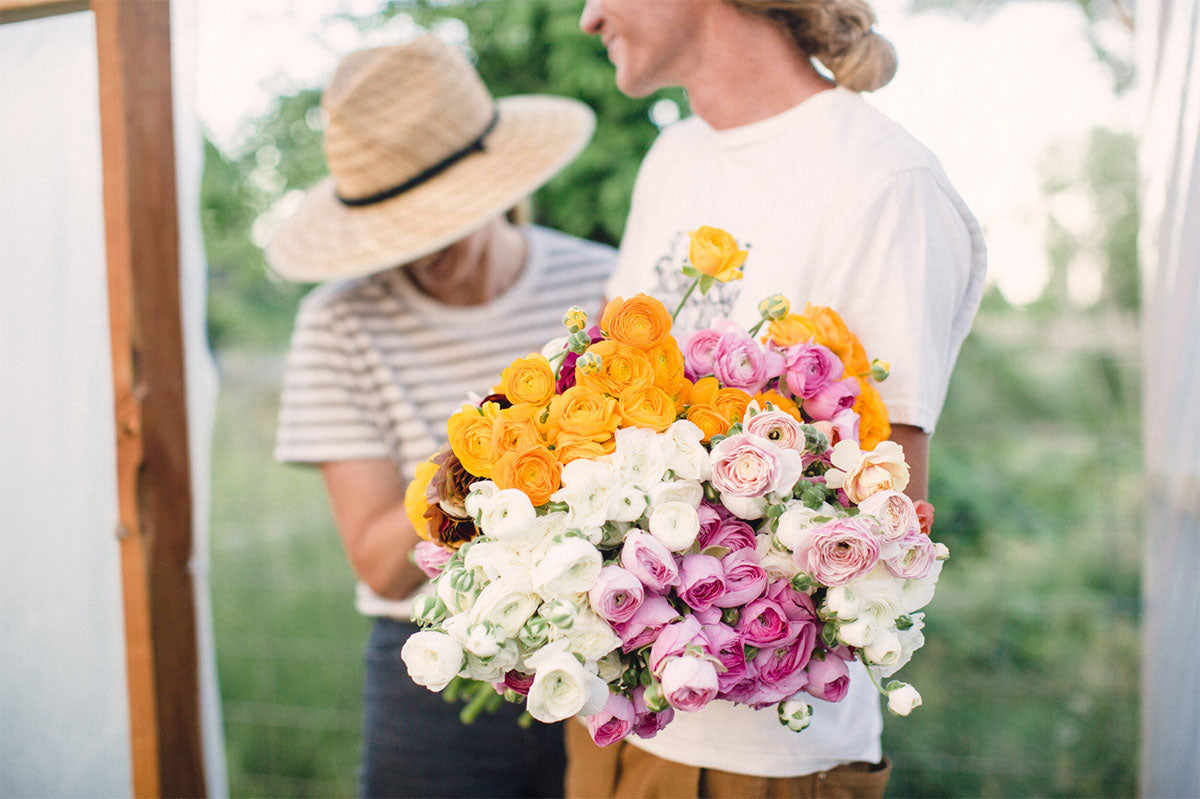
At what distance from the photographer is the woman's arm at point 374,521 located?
5.45 ft

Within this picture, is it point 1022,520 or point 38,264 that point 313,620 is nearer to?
point 38,264

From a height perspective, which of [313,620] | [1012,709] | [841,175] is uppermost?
[841,175]

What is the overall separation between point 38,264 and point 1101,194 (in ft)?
10.5

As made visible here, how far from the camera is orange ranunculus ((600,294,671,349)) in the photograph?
A: 0.92m

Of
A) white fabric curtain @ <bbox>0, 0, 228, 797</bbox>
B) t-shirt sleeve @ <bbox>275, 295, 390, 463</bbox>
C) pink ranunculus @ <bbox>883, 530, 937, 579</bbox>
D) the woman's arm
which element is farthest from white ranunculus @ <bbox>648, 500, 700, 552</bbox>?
white fabric curtain @ <bbox>0, 0, 228, 797</bbox>

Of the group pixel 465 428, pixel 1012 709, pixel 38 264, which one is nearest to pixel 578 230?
pixel 38 264

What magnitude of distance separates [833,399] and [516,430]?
1.13 ft

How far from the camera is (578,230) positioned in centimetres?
250

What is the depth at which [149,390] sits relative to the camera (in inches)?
59.9

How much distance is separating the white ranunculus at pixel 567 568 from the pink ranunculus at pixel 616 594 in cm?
1

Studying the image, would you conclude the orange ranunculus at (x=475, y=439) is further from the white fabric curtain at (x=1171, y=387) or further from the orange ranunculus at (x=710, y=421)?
the white fabric curtain at (x=1171, y=387)

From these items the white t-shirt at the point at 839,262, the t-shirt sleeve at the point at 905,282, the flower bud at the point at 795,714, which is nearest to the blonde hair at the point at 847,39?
the white t-shirt at the point at 839,262

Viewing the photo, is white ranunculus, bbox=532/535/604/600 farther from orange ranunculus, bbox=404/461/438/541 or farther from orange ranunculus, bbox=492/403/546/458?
orange ranunculus, bbox=404/461/438/541

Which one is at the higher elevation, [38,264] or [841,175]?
[841,175]
